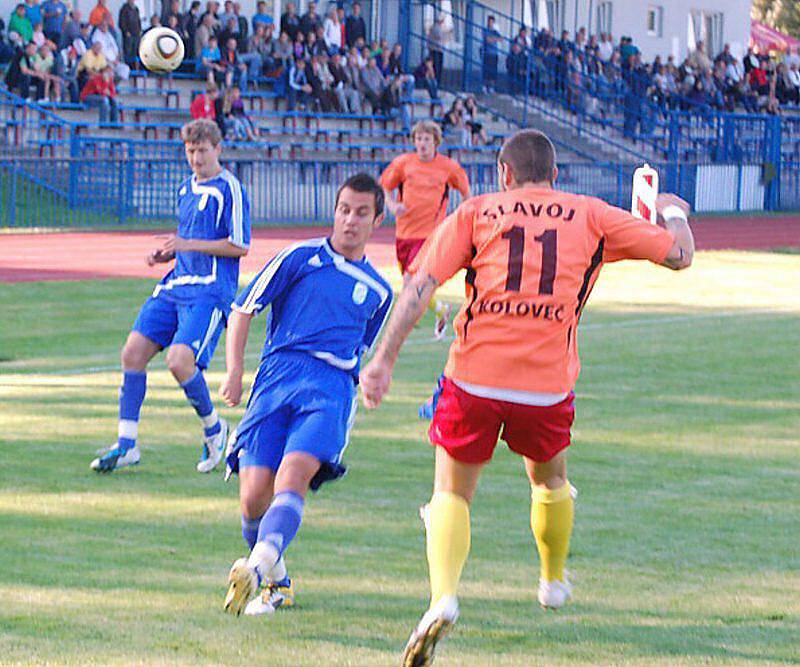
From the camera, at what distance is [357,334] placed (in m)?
6.23

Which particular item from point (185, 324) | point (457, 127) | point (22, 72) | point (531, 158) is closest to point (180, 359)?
point (185, 324)

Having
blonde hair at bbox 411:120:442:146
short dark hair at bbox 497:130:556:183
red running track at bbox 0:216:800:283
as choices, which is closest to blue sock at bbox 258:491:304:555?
short dark hair at bbox 497:130:556:183

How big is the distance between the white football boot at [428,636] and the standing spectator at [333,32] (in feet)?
105

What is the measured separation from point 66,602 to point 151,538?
1.26 metres

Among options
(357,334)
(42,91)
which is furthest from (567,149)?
(357,334)

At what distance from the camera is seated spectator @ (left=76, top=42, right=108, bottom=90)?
2993cm

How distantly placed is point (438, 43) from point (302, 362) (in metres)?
36.1

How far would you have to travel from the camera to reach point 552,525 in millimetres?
6113

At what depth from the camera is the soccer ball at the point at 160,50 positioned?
1967 cm

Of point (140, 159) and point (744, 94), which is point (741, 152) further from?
point (140, 159)

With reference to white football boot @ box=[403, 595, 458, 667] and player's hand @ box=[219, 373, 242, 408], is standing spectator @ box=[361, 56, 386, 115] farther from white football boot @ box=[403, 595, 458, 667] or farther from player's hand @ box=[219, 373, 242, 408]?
white football boot @ box=[403, 595, 458, 667]

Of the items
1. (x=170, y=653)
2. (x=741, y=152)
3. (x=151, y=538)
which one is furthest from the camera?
(x=741, y=152)

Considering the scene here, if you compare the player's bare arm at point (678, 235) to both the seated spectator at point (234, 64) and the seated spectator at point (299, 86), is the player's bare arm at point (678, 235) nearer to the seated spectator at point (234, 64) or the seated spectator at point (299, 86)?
the seated spectator at point (234, 64)

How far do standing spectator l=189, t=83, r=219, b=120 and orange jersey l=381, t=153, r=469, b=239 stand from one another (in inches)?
594
